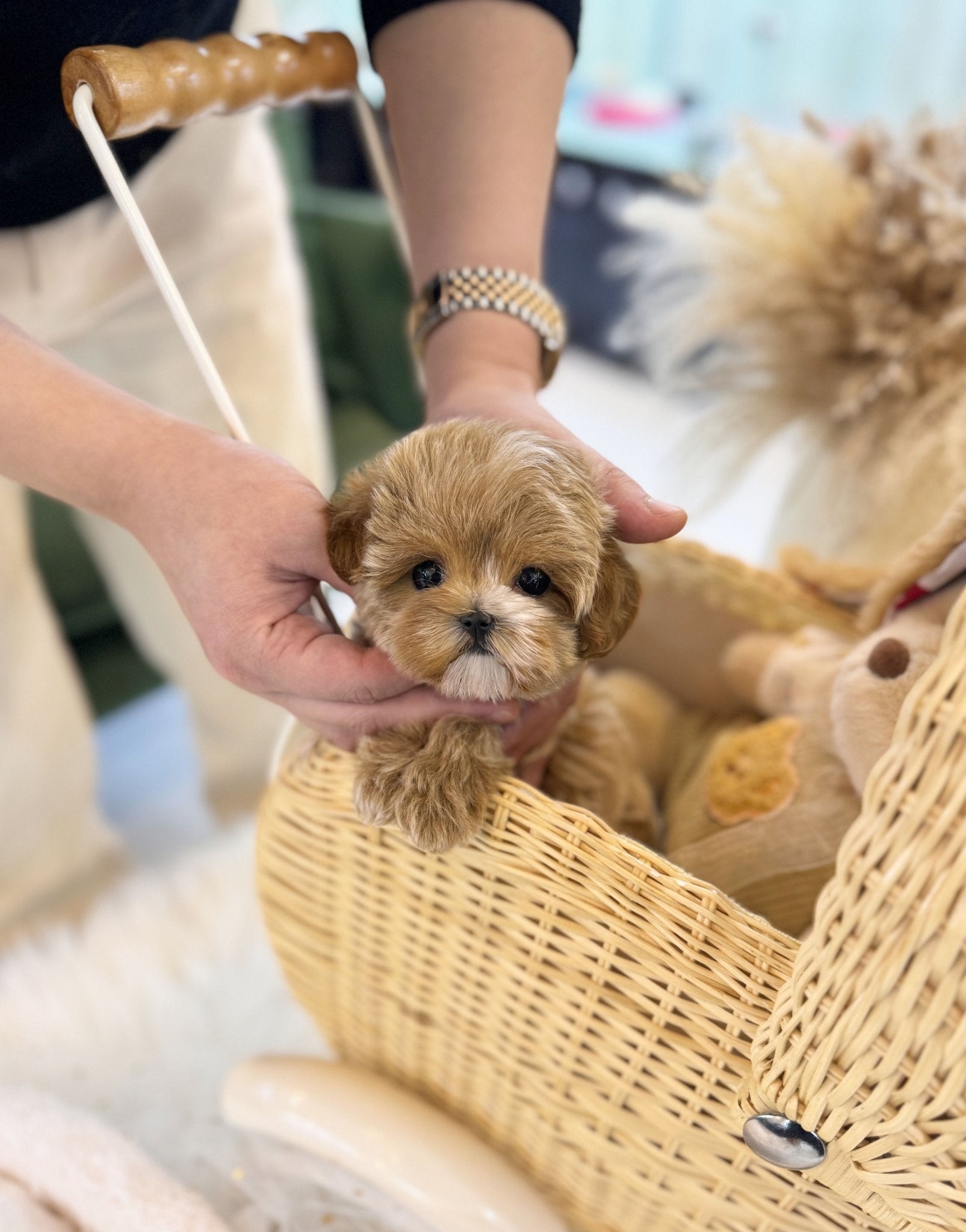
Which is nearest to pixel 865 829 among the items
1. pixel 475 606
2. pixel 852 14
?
pixel 475 606

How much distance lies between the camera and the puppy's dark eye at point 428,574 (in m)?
0.51

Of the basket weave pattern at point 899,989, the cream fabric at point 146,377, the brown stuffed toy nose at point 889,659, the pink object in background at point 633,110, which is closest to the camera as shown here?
the basket weave pattern at point 899,989

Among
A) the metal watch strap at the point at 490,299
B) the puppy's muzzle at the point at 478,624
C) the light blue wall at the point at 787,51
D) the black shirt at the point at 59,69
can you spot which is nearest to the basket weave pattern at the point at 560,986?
the puppy's muzzle at the point at 478,624

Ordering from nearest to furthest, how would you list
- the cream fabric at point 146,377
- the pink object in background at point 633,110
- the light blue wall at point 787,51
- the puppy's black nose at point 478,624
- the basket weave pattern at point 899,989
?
the basket weave pattern at point 899,989, the puppy's black nose at point 478,624, the cream fabric at point 146,377, the light blue wall at point 787,51, the pink object in background at point 633,110

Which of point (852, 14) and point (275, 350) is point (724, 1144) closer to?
point (275, 350)

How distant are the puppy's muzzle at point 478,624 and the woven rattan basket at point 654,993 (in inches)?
3.9

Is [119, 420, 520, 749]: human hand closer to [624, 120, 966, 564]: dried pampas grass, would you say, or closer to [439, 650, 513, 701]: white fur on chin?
[439, 650, 513, 701]: white fur on chin

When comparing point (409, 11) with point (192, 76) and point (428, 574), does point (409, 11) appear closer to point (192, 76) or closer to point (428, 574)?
point (192, 76)

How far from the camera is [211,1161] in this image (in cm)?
83

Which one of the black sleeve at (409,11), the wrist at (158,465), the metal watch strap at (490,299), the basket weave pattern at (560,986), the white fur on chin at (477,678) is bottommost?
the basket weave pattern at (560,986)

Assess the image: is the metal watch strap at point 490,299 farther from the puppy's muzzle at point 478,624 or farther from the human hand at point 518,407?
the puppy's muzzle at point 478,624

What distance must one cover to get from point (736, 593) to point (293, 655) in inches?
21.5

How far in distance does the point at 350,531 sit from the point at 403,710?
0.11 m

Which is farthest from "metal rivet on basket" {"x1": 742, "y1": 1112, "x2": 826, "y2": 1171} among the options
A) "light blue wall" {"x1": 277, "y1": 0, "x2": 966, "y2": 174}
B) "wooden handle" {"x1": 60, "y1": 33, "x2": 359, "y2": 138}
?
"light blue wall" {"x1": 277, "y1": 0, "x2": 966, "y2": 174}
